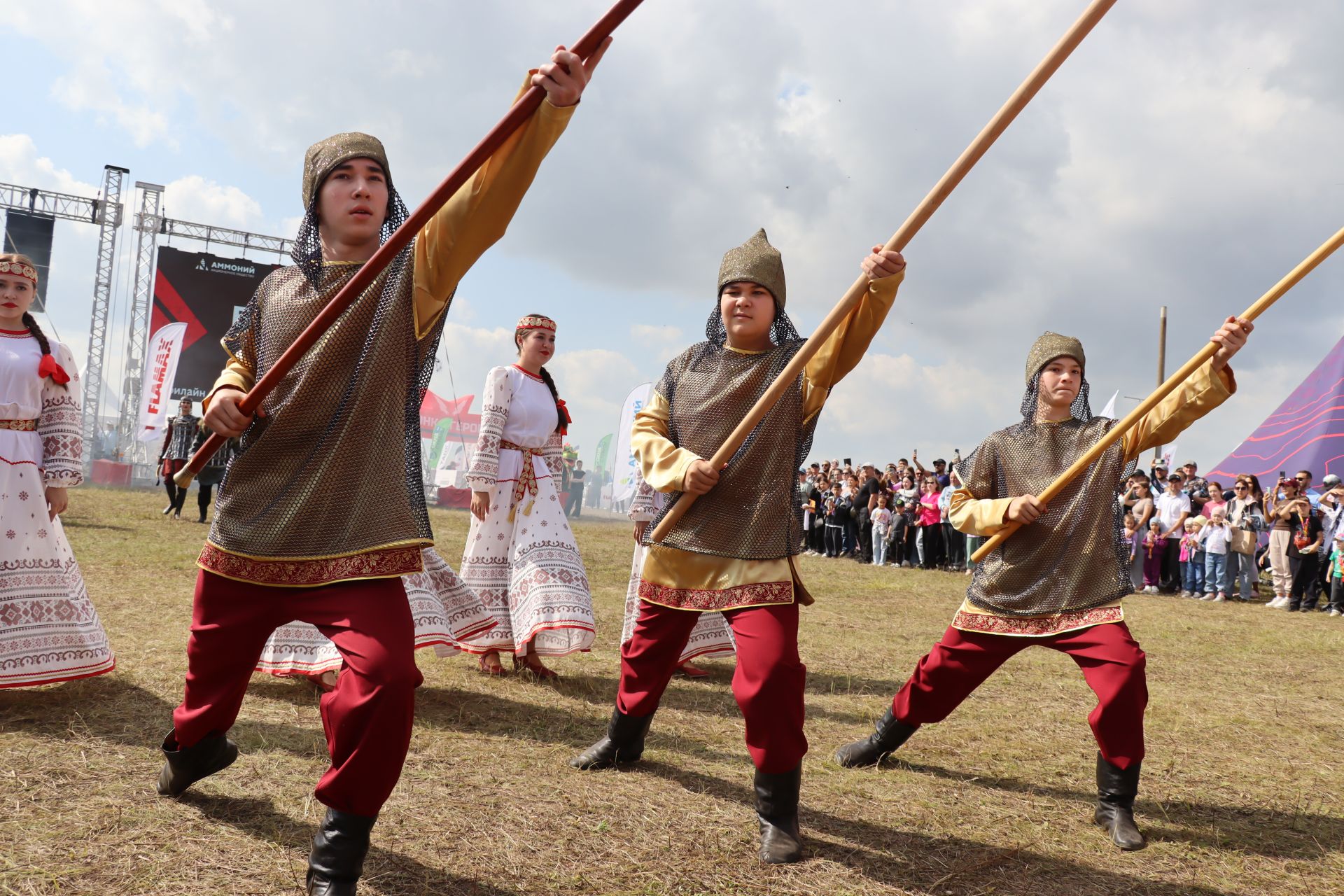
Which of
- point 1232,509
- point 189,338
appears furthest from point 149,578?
point 189,338

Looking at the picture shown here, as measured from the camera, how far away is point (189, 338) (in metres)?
23.6

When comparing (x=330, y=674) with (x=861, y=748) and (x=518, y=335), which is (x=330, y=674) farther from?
(x=861, y=748)

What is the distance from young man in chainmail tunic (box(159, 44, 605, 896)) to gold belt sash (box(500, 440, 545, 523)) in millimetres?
2480

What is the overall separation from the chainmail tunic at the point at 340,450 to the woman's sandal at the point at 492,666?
2827 millimetres

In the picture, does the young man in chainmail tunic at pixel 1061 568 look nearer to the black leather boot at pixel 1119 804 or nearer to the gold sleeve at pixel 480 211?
the black leather boot at pixel 1119 804

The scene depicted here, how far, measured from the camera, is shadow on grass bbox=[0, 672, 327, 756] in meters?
3.71

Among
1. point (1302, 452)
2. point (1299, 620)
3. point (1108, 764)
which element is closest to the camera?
point (1108, 764)

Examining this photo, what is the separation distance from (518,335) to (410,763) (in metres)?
2.61

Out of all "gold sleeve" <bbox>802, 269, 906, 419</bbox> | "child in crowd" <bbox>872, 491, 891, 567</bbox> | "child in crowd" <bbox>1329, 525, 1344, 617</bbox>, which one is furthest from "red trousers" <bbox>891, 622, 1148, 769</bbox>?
"child in crowd" <bbox>872, 491, 891, 567</bbox>

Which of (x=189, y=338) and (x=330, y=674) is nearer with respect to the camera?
(x=330, y=674)

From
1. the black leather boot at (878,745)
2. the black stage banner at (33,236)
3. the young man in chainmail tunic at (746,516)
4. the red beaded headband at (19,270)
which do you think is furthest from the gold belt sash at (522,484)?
the black stage banner at (33,236)

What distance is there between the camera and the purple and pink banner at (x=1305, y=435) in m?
16.5

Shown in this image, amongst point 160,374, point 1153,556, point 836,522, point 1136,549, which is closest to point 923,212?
point 1136,549

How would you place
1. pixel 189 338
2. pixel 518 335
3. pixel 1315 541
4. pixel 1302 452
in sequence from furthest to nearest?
pixel 189 338, pixel 1302 452, pixel 1315 541, pixel 518 335
